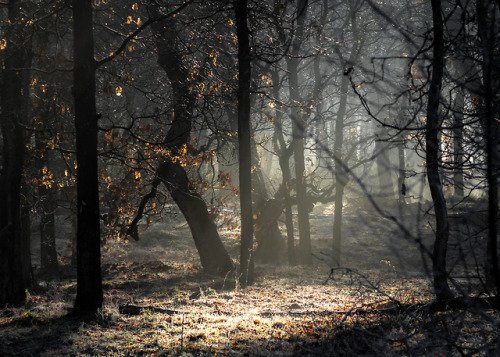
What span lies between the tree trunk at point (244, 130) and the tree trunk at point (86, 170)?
3961 millimetres

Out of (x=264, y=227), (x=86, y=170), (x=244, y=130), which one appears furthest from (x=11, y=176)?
(x=264, y=227)

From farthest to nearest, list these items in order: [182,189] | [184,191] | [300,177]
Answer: [300,177] → [184,191] → [182,189]

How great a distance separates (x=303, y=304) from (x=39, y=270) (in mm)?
10520

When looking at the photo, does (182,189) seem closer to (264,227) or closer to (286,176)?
(264,227)

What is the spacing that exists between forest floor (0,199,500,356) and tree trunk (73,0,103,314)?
46 centimetres

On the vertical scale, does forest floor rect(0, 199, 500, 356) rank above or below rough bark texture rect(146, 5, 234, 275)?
below

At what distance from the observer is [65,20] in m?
10.2

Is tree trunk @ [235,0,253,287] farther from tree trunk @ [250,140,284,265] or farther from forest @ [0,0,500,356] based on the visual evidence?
tree trunk @ [250,140,284,265]

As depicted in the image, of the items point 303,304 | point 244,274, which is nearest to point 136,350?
point 303,304

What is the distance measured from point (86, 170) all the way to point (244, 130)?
4515 millimetres

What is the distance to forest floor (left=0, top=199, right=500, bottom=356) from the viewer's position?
3453 millimetres

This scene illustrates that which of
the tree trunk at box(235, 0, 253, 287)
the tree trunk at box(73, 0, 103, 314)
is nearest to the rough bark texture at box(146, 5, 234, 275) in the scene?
the tree trunk at box(235, 0, 253, 287)

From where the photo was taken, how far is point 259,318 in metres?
7.02

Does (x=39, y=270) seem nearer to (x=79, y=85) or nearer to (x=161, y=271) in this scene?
(x=161, y=271)
